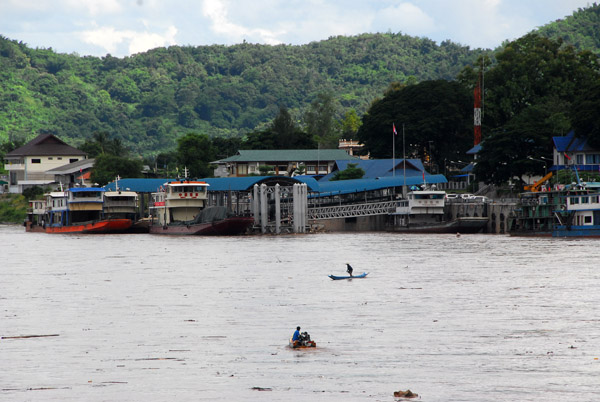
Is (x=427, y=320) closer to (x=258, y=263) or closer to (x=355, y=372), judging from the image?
(x=355, y=372)

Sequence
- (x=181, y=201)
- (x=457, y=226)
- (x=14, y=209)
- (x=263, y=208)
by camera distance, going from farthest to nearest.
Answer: (x=14, y=209) → (x=181, y=201) → (x=457, y=226) → (x=263, y=208)

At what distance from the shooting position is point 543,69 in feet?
454

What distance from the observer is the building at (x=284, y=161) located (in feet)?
504

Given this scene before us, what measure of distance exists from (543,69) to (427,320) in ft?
369

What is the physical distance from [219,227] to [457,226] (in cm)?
2487

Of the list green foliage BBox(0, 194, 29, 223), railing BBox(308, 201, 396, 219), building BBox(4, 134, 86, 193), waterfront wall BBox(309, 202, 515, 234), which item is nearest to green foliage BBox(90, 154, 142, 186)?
building BBox(4, 134, 86, 193)

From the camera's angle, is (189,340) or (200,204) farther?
(200,204)

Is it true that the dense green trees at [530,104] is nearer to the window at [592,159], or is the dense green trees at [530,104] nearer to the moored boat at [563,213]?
the window at [592,159]

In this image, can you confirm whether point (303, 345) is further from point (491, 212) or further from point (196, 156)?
point (196, 156)

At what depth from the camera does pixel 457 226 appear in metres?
100

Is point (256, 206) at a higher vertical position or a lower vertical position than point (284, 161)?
lower

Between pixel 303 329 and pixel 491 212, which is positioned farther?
pixel 491 212

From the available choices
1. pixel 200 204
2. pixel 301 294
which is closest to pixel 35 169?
pixel 200 204

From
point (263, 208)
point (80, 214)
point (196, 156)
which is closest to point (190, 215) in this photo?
point (263, 208)
